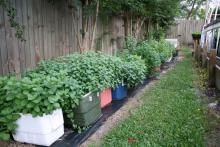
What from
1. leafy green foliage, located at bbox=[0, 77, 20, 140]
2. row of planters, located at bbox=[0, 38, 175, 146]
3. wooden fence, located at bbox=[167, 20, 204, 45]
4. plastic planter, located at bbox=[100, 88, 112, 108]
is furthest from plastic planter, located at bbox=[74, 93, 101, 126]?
wooden fence, located at bbox=[167, 20, 204, 45]

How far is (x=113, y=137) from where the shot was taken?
2.71 metres

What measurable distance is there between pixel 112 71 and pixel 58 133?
1.30 meters

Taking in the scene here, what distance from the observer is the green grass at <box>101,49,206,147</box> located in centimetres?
258

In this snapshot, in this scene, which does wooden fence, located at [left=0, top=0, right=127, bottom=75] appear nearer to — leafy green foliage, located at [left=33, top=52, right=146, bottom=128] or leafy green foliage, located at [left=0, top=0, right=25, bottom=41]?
leafy green foliage, located at [left=0, top=0, right=25, bottom=41]

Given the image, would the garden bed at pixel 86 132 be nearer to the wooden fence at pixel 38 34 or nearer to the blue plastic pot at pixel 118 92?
the blue plastic pot at pixel 118 92

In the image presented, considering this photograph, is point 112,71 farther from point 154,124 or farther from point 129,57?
point 129,57

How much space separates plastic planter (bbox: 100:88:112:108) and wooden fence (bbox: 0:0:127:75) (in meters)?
1.06

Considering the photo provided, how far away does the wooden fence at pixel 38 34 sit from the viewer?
116 inches

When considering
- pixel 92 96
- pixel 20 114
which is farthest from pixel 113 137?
pixel 20 114

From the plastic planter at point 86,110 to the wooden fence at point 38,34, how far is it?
1046 mm

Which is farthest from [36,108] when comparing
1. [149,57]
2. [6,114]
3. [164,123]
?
[149,57]

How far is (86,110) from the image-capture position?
9.37 ft

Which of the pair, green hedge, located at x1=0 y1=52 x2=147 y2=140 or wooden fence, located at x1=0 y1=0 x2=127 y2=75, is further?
wooden fence, located at x1=0 y1=0 x2=127 y2=75

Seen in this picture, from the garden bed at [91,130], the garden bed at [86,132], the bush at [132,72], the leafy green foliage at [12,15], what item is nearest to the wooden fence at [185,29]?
the bush at [132,72]
